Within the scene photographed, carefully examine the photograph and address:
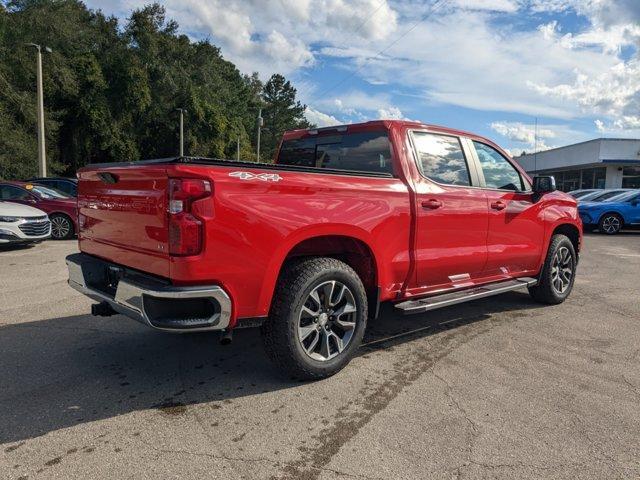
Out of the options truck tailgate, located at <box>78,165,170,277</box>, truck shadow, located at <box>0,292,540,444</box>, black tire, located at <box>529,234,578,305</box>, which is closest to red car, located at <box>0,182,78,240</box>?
truck shadow, located at <box>0,292,540,444</box>

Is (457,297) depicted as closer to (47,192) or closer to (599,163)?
(47,192)

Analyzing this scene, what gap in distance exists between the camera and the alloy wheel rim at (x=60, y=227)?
40.3 ft

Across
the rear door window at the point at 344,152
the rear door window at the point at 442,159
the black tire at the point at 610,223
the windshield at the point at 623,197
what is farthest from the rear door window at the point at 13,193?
the windshield at the point at 623,197

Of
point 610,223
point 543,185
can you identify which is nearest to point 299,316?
point 543,185

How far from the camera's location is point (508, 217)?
5.24 meters

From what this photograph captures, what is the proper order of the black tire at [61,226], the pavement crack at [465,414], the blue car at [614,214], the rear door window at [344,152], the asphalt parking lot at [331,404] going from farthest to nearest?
the blue car at [614,214], the black tire at [61,226], the rear door window at [344,152], the pavement crack at [465,414], the asphalt parking lot at [331,404]

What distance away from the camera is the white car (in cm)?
977

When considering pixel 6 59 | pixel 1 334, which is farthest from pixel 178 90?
pixel 1 334

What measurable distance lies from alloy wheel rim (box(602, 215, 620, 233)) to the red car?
15.6 meters

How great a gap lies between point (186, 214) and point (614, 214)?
16.6m

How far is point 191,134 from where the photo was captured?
4725 cm

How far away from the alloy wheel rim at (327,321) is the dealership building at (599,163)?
31.6 m

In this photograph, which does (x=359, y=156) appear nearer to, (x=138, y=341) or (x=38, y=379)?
(x=138, y=341)

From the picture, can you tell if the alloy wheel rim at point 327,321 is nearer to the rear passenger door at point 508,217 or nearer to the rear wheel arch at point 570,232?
the rear passenger door at point 508,217
